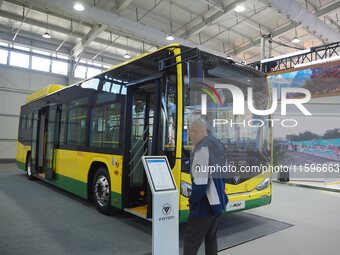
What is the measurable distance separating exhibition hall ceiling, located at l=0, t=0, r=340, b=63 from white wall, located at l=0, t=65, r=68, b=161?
1.75 metres

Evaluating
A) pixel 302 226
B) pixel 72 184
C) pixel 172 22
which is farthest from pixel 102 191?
pixel 172 22

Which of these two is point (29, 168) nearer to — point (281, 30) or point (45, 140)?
point (45, 140)

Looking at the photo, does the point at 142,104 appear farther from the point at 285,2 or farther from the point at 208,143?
the point at 285,2

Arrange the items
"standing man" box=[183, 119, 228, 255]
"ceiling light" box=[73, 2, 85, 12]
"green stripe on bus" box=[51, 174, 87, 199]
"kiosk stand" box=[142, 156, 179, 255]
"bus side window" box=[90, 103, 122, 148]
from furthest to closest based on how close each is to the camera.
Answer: "ceiling light" box=[73, 2, 85, 12]
"green stripe on bus" box=[51, 174, 87, 199]
"bus side window" box=[90, 103, 122, 148]
"kiosk stand" box=[142, 156, 179, 255]
"standing man" box=[183, 119, 228, 255]

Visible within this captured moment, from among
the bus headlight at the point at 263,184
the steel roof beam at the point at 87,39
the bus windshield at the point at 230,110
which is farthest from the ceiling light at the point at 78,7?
the bus headlight at the point at 263,184

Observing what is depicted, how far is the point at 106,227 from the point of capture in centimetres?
430

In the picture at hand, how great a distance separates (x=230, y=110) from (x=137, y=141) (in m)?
1.58

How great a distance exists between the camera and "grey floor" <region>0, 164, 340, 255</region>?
3.53 m

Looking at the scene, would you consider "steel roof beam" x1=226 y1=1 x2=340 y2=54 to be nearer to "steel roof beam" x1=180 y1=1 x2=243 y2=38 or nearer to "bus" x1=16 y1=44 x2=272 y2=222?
"steel roof beam" x1=180 y1=1 x2=243 y2=38

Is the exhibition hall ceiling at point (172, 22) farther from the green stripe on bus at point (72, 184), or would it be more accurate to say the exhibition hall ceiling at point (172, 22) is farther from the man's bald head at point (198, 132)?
the man's bald head at point (198, 132)

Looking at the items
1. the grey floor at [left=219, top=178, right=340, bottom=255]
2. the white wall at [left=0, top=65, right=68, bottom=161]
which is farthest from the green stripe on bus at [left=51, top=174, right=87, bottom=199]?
the white wall at [left=0, top=65, right=68, bottom=161]

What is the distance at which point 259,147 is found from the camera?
4414 mm

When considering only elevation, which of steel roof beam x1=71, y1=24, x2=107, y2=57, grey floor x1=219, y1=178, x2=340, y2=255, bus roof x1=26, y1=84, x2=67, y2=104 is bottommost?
grey floor x1=219, y1=178, x2=340, y2=255

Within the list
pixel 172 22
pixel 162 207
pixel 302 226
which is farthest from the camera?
pixel 172 22
